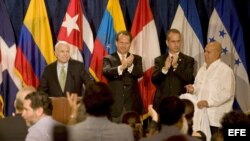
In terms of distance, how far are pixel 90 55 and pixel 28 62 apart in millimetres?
825

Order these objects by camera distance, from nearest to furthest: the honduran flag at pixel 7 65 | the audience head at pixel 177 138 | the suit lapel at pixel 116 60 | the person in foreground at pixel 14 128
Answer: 1. the audience head at pixel 177 138
2. the person in foreground at pixel 14 128
3. the suit lapel at pixel 116 60
4. the honduran flag at pixel 7 65

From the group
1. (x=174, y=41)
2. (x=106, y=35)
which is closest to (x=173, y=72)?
(x=174, y=41)

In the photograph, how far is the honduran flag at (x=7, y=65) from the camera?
7.97 meters

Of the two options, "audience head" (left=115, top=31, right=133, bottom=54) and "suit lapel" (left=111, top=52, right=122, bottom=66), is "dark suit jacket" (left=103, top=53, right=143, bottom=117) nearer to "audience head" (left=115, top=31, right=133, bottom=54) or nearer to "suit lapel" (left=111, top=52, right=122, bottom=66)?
"suit lapel" (left=111, top=52, right=122, bottom=66)

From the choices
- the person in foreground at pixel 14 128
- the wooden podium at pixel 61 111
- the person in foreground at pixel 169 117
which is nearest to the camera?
the person in foreground at pixel 169 117

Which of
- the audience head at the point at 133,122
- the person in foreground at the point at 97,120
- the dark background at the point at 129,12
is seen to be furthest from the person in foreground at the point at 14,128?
the dark background at the point at 129,12

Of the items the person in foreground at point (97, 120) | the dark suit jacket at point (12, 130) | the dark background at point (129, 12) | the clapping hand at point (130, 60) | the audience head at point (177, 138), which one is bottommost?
the dark suit jacket at point (12, 130)

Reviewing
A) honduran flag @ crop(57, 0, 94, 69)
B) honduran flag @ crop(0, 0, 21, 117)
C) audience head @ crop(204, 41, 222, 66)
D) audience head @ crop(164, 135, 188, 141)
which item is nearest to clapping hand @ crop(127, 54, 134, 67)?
audience head @ crop(204, 41, 222, 66)

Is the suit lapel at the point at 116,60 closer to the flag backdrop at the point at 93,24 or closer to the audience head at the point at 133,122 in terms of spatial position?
the flag backdrop at the point at 93,24

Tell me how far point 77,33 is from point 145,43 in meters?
0.93

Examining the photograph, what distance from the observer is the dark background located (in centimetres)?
829

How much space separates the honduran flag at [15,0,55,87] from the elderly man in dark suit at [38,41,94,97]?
32.8 inches

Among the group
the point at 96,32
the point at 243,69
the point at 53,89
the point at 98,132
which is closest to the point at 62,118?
the point at 53,89

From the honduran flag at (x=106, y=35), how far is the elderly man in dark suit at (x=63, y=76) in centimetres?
74
